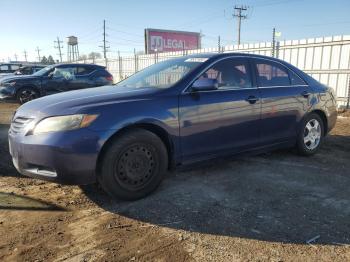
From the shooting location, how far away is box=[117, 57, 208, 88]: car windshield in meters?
4.38

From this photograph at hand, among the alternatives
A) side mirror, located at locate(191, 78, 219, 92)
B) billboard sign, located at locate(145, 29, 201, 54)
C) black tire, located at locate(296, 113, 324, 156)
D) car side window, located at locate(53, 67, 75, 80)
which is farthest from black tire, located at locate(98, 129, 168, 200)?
billboard sign, located at locate(145, 29, 201, 54)

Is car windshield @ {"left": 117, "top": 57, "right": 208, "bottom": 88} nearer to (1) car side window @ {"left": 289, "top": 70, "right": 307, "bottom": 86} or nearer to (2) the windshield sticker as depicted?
(2) the windshield sticker

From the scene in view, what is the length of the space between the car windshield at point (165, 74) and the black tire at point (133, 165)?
0.81m

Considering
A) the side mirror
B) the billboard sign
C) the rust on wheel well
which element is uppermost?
the billboard sign

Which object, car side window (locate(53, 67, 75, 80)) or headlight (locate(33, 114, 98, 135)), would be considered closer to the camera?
headlight (locate(33, 114, 98, 135))

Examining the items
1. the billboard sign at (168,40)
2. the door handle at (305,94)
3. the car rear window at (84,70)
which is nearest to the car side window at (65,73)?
the car rear window at (84,70)

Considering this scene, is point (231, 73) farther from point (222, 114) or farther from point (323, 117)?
point (323, 117)

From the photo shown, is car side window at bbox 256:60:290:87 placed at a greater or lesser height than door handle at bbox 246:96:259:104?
greater

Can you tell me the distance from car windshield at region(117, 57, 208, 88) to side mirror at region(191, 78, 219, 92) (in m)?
0.21

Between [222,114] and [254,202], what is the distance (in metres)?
1.18

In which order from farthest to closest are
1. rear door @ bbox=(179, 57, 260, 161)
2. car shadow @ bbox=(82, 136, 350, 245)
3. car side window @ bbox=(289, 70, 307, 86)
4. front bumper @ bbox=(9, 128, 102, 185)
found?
car side window @ bbox=(289, 70, 307, 86), rear door @ bbox=(179, 57, 260, 161), front bumper @ bbox=(9, 128, 102, 185), car shadow @ bbox=(82, 136, 350, 245)

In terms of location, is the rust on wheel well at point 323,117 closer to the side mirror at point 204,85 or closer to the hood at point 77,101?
the side mirror at point 204,85

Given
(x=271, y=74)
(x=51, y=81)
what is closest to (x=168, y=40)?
(x=51, y=81)

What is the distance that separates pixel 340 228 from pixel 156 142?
2.00m
